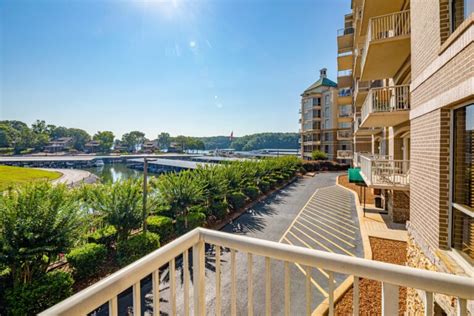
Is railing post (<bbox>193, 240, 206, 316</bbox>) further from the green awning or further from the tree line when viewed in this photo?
the tree line

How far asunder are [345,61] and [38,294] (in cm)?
2321

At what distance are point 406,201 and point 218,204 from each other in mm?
8288

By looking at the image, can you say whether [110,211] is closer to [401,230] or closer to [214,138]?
[401,230]

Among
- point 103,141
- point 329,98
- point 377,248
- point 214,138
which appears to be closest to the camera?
point 377,248

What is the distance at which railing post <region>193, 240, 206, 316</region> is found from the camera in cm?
176

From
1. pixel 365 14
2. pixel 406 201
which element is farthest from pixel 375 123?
pixel 365 14

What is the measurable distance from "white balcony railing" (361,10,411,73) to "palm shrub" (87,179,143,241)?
8962 millimetres

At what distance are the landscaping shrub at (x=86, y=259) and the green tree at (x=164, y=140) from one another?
94.0 m

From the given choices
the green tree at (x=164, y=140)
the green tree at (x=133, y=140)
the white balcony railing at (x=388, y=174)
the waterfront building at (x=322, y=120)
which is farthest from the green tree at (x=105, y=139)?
the white balcony railing at (x=388, y=174)

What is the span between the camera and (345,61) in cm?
2009

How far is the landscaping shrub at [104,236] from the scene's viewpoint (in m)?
6.95

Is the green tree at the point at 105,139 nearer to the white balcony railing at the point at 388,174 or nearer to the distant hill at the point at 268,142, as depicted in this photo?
the distant hill at the point at 268,142

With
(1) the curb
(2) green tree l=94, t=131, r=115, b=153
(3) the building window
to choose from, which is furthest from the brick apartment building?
(2) green tree l=94, t=131, r=115, b=153

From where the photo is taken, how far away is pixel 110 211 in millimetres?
7172
